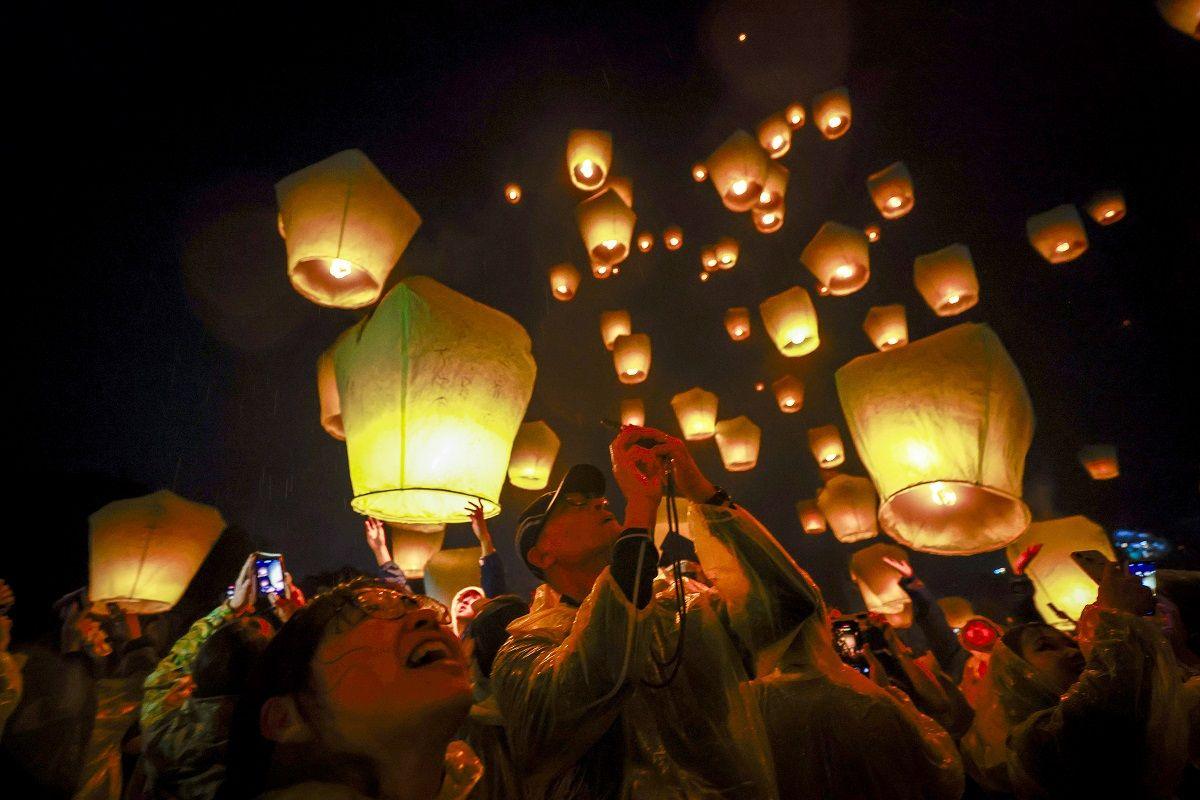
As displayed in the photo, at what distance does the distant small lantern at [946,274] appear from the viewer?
8.82 metres

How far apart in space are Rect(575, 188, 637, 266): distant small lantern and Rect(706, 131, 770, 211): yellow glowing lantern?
152 centimetres

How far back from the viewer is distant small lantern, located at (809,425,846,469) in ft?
41.4

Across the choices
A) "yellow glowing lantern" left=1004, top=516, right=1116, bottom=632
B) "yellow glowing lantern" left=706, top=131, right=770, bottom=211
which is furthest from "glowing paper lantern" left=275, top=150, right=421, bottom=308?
"yellow glowing lantern" left=1004, top=516, right=1116, bottom=632

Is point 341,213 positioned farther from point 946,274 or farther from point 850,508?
point 850,508

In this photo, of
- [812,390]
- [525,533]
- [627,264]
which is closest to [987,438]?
[525,533]

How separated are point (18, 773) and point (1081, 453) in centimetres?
2045

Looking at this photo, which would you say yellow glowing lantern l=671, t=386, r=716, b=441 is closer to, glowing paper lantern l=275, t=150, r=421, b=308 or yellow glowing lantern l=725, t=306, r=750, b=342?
yellow glowing lantern l=725, t=306, r=750, b=342

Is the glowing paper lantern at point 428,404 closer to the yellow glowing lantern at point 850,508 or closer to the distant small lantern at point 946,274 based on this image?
the distant small lantern at point 946,274

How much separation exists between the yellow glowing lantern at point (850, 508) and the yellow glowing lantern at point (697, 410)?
252 cm

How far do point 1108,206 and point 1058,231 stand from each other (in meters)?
3.90

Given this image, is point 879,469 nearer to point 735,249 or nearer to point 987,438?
point 987,438

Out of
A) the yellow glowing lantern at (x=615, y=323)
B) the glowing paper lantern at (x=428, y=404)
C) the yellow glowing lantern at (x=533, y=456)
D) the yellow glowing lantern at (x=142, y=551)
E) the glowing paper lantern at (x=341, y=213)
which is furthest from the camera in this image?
the yellow glowing lantern at (x=615, y=323)

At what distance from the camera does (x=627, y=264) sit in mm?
15195

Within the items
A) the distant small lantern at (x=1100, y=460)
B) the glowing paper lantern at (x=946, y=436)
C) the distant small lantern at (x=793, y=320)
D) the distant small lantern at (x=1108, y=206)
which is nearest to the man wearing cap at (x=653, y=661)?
the glowing paper lantern at (x=946, y=436)
